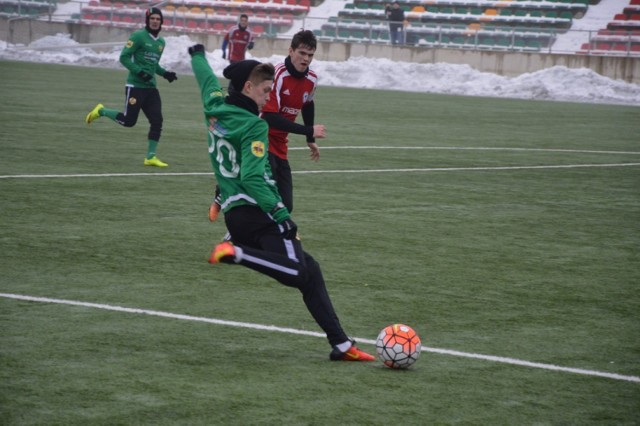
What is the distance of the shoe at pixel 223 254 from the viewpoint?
5.93m

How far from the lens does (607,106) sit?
3569 cm

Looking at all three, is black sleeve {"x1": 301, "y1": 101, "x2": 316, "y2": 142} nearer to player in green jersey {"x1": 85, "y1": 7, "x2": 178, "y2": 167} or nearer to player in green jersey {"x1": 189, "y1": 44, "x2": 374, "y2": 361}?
player in green jersey {"x1": 189, "y1": 44, "x2": 374, "y2": 361}

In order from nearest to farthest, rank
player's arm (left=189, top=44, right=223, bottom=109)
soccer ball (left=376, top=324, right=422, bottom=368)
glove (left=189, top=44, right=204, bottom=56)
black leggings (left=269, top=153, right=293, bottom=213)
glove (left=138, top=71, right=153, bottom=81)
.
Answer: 1. soccer ball (left=376, top=324, right=422, bottom=368)
2. player's arm (left=189, top=44, right=223, bottom=109)
3. glove (left=189, top=44, right=204, bottom=56)
4. black leggings (left=269, top=153, right=293, bottom=213)
5. glove (left=138, top=71, right=153, bottom=81)

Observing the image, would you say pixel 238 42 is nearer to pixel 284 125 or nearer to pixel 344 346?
pixel 284 125

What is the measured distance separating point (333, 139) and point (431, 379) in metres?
14.4

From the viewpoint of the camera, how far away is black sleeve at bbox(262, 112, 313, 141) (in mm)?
9305

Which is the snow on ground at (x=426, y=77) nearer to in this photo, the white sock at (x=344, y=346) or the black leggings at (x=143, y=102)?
the black leggings at (x=143, y=102)

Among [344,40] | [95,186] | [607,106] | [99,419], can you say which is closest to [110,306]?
[99,419]

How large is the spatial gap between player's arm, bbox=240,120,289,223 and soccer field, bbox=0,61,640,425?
2.95ft

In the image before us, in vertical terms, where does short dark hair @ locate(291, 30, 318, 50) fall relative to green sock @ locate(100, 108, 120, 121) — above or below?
above

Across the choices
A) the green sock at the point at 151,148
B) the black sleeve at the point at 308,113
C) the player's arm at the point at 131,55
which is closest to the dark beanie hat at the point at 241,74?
the black sleeve at the point at 308,113

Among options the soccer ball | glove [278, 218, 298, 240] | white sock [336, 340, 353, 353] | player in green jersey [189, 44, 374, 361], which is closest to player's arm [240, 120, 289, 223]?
player in green jersey [189, 44, 374, 361]

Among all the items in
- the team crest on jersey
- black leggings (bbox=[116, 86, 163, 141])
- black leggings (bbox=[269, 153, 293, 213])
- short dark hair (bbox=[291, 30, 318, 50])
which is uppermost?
short dark hair (bbox=[291, 30, 318, 50])

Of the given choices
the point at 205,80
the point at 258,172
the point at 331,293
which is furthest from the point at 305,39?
the point at 258,172
